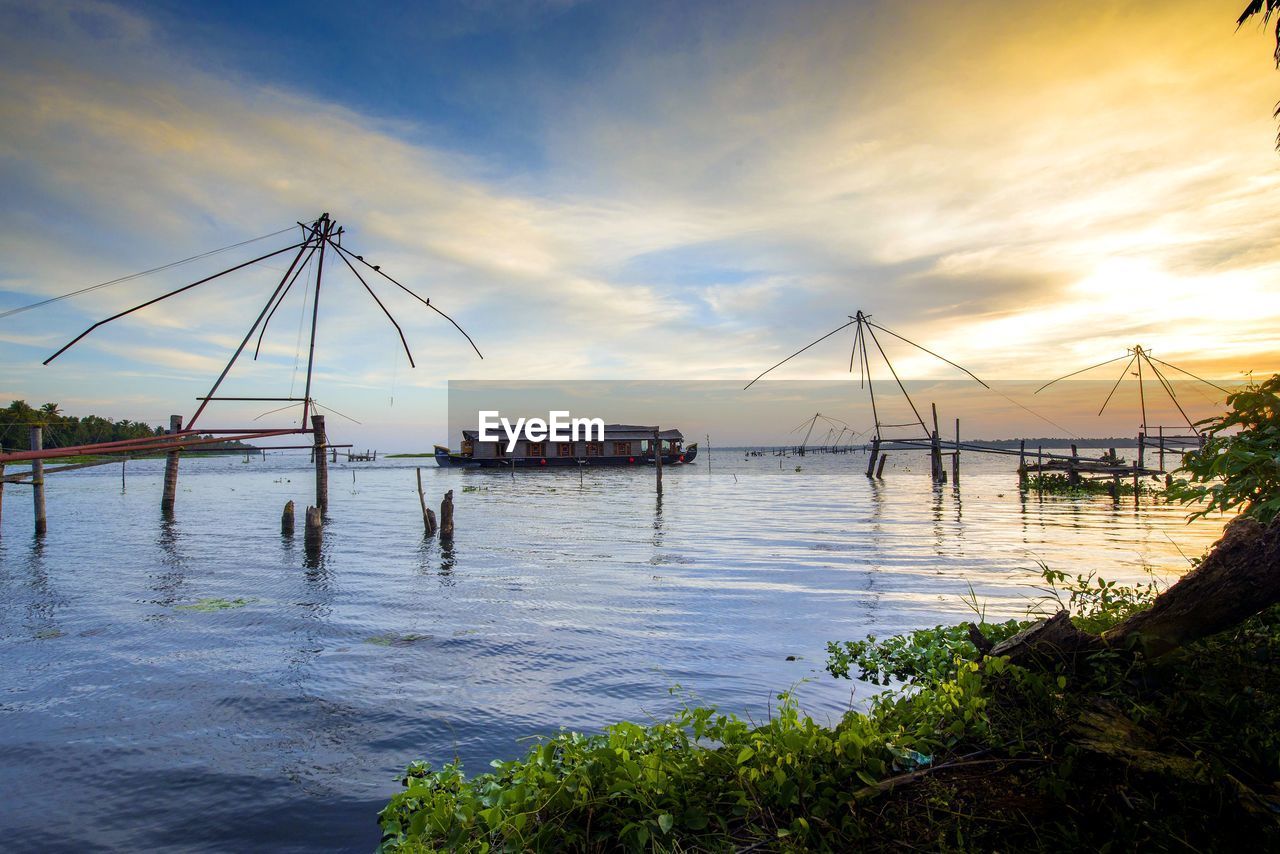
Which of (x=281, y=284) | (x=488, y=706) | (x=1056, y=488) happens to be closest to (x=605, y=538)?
(x=281, y=284)

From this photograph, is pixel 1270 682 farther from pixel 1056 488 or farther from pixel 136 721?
pixel 1056 488

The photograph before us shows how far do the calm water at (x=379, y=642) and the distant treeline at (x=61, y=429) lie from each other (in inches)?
1676

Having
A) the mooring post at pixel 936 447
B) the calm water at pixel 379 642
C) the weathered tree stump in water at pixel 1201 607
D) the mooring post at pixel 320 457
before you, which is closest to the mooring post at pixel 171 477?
the calm water at pixel 379 642

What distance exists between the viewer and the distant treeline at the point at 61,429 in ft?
189

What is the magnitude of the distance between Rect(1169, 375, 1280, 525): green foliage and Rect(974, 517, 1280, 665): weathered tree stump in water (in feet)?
0.82

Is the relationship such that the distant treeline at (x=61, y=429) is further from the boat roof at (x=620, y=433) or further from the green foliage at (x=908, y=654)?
the green foliage at (x=908, y=654)

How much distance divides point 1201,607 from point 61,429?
97843mm

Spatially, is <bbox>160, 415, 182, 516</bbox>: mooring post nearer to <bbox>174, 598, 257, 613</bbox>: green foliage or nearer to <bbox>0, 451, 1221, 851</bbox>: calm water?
<bbox>0, 451, 1221, 851</bbox>: calm water

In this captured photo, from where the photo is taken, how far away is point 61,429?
72.3 metres

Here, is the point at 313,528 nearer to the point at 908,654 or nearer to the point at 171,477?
the point at 171,477

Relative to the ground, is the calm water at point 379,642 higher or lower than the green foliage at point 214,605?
higher

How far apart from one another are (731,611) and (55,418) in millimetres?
90728

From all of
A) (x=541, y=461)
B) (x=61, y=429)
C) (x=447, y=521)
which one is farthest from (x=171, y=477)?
(x=61, y=429)

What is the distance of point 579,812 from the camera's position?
3375 mm
